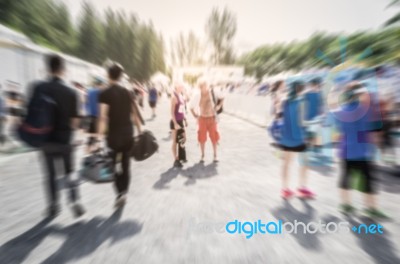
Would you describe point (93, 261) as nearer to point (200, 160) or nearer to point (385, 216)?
point (385, 216)

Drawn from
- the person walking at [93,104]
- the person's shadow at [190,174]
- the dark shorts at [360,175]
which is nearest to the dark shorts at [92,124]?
the person walking at [93,104]

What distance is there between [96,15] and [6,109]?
Result: 49603 mm

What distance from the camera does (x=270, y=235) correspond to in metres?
3.52

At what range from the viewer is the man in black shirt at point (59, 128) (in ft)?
12.3

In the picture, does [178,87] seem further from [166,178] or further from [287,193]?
[287,193]

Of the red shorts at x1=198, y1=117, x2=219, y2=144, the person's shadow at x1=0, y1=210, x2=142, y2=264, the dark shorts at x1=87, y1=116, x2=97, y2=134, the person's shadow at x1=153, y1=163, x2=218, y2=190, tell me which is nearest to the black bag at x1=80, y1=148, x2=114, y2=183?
the person's shadow at x1=0, y1=210, x2=142, y2=264

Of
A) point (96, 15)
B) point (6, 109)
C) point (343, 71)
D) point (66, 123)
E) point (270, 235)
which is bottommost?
point (270, 235)

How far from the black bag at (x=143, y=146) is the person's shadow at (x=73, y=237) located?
39.0 inches

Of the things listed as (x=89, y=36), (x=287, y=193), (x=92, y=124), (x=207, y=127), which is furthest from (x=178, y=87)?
(x=89, y=36)

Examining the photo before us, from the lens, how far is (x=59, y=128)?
385 centimetres

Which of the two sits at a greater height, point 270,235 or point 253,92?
point 253,92

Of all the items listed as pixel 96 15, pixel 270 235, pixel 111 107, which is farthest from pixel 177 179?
pixel 96 15

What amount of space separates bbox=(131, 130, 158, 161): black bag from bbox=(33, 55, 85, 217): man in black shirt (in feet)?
→ 3.15

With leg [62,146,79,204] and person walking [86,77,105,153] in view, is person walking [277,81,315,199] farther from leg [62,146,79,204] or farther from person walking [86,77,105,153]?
person walking [86,77,105,153]
